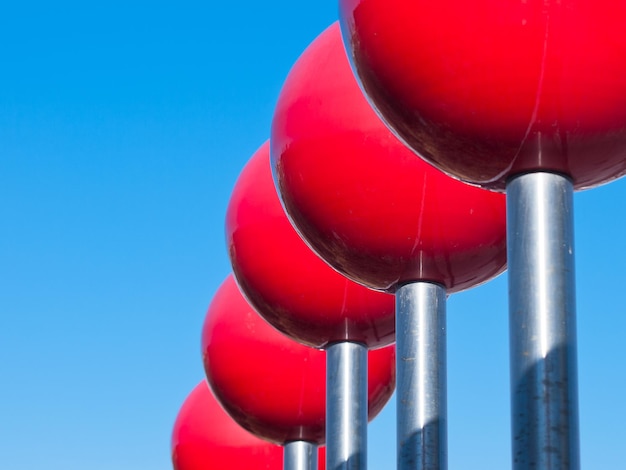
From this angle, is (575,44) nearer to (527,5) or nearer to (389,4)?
(527,5)

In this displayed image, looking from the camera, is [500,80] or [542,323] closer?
[500,80]

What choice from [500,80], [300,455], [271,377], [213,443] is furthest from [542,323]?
[213,443]

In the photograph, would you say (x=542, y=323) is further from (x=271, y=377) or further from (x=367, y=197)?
(x=271, y=377)

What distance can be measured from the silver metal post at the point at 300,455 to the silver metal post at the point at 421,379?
3.87 m

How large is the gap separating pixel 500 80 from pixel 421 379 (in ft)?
10.1

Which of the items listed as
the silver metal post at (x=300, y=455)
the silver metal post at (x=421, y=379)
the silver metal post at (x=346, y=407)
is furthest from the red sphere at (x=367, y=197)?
the silver metal post at (x=300, y=455)

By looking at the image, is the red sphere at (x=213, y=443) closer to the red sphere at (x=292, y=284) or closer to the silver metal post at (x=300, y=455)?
the silver metal post at (x=300, y=455)

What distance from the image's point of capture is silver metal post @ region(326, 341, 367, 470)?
38.3ft

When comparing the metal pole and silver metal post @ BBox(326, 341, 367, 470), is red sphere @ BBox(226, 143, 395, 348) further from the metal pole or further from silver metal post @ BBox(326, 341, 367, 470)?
the metal pole

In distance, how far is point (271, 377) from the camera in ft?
44.0

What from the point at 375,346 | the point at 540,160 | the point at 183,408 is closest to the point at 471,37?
the point at 540,160

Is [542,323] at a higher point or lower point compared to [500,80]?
lower

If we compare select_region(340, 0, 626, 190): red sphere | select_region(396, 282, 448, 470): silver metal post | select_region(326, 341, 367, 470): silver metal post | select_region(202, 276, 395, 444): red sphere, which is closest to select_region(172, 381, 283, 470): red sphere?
select_region(202, 276, 395, 444): red sphere

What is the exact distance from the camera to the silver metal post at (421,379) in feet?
32.5
